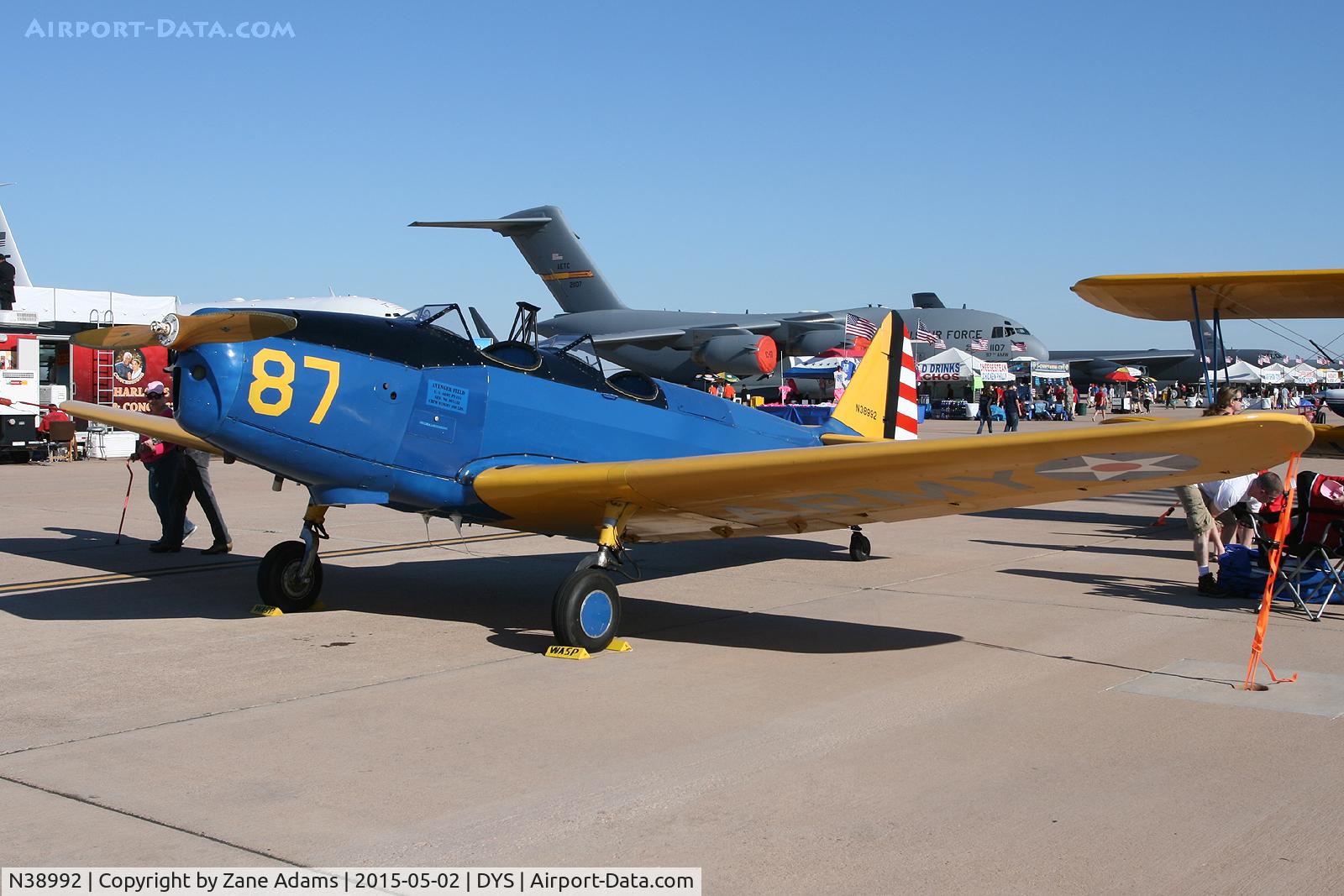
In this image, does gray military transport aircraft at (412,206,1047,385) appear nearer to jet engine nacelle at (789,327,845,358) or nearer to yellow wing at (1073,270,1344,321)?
jet engine nacelle at (789,327,845,358)

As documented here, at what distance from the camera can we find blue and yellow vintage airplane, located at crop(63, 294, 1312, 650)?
5.89 metres

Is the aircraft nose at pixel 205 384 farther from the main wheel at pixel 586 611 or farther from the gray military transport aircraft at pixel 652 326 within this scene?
the gray military transport aircraft at pixel 652 326

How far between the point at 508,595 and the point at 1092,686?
4.49 meters

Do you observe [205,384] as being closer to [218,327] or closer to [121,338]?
[218,327]

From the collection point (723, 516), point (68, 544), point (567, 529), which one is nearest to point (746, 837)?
point (723, 516)

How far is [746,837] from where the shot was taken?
379 centimetres

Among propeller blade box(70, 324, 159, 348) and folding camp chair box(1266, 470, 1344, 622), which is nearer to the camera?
propeller blade box(70, 324, 159, 348)

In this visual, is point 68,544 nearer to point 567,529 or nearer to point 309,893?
point 567,529

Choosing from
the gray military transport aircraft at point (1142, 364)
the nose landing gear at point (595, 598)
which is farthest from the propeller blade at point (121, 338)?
the gray military transport aircraft at point (1142, 364)

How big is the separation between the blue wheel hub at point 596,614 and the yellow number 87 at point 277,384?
1.93 meters

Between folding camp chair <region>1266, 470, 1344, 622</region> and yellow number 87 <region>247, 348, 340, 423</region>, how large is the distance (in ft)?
21.7

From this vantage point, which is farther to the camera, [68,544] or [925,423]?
[925,423]

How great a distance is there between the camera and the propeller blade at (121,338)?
709 centimetres

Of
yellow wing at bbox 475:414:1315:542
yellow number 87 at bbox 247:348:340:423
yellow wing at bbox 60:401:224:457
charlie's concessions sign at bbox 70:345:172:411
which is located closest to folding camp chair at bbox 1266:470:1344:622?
yellow wing at bbox 475:414:1315:542
